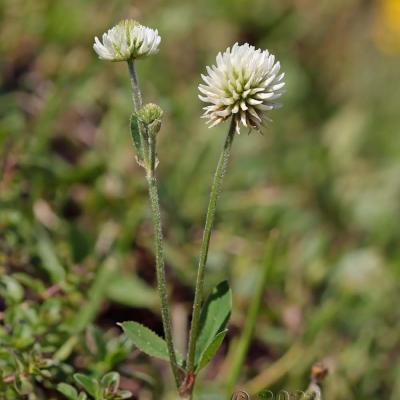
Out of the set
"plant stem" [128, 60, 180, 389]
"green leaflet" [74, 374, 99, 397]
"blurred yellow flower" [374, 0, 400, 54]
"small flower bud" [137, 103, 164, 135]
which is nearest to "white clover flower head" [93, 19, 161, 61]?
"plant stem" [128, 60, 180, 389]

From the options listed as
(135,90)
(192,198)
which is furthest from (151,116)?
(192,198)

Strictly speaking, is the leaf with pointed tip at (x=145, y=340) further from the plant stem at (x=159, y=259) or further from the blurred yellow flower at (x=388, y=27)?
the blurred yellow flower at (x=388, y=27)

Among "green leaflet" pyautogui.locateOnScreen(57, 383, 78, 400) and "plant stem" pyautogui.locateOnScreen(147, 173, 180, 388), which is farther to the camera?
"green leaflet" pyautogui.locateOnScreen(57, 383, 78, 400)

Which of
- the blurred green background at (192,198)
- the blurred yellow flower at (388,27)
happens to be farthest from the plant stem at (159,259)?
the blurred yellow flower at (388,27)

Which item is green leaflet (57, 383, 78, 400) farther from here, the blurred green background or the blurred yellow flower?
the blurred yellow flower

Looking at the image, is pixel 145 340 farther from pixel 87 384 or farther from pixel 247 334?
pixel 247 334

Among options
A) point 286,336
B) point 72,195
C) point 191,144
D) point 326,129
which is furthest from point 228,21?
point 286,336

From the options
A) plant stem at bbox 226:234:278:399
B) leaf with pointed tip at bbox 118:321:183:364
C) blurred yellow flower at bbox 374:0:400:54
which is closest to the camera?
leaf with pointed tip at bbox 118:321:183:364

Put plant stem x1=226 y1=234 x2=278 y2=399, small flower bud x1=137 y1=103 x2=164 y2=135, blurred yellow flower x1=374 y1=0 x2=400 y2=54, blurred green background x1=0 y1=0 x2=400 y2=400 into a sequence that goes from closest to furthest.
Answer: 1. small flower bud x1=137 y1=103 x2=164 y2=135
2. plant stem x1=226 y1=234 x2=278 y2=399
3. blurred green background x1=0 y1=0 x2=400 y2=400
4. blurred yellow flower x1=374 y1=0 x2=400 y2=54
